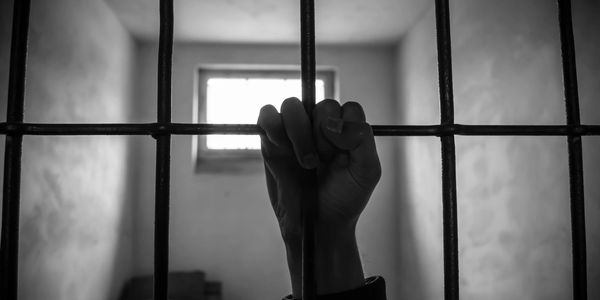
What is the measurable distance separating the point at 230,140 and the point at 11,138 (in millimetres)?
3013

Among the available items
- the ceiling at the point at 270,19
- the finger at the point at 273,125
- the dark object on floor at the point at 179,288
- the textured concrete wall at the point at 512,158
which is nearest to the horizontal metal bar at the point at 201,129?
the finger at the point at 273,125

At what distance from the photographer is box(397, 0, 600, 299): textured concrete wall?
4.48ft

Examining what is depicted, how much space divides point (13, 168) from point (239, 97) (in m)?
3.06

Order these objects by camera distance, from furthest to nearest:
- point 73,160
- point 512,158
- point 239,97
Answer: point 239,97 → point 73,160 → point 512,158

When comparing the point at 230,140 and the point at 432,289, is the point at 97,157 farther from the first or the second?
the point at 432,289

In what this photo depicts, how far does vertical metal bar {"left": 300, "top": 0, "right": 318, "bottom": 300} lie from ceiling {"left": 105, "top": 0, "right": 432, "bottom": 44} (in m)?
2.27

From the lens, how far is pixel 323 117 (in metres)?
0.44

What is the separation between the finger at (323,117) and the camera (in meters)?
0.44

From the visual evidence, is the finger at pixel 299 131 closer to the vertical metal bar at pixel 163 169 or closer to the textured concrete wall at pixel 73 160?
the vertical metal bar at pixel 163 169

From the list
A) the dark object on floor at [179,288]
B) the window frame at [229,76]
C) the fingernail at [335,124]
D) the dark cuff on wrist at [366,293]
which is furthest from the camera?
the window frame at [229,76]

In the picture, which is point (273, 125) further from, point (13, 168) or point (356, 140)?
point (13, 168)

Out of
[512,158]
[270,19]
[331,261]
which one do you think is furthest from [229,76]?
[331,261]

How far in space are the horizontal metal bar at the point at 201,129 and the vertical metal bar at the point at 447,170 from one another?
2 centimetres

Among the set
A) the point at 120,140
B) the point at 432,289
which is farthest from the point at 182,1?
the point at 432,289
